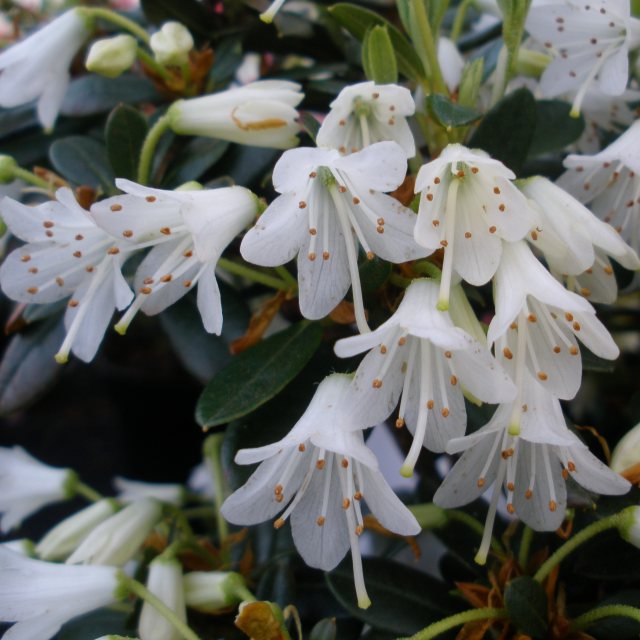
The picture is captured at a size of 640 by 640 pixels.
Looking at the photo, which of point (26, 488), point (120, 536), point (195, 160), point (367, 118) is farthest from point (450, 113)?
point (26, 488)

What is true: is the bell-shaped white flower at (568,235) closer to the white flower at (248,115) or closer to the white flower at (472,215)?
the white flower at (472,215)

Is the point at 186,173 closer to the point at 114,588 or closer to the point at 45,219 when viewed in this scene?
the point at 45,219

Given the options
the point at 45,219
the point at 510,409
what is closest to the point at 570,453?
the point at 510,409

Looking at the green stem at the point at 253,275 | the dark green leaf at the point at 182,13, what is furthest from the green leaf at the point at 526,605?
the dark green leaf at the point at 182,13

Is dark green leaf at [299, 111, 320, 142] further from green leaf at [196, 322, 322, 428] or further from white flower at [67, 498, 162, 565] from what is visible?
white flower at [67, 498, 162, 565]

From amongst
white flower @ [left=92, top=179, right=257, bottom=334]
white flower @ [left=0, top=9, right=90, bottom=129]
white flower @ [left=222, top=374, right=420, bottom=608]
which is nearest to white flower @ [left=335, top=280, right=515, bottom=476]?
white flower @ [left=222, top=374, right=420, bottom=608]
